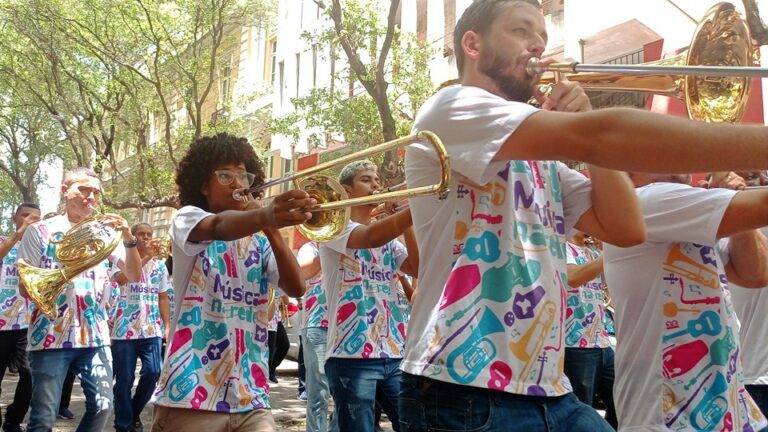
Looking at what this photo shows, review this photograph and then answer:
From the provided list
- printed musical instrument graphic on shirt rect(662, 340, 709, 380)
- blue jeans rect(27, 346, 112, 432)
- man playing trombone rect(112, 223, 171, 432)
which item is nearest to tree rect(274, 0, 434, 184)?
man playing trombone rect(112, 223, 171, 432)

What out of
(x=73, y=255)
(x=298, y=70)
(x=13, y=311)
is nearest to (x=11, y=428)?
(x=13, y=311)

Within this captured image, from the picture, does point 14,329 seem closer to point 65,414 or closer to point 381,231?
point 65,414

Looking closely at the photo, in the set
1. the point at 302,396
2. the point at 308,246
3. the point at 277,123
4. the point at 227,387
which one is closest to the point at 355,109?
the point at 277,123

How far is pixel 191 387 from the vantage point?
3951 mm

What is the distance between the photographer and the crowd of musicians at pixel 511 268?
8.11 feet

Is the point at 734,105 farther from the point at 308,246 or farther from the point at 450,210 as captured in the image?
the point at 308,246

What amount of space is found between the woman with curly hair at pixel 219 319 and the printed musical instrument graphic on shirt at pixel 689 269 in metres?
1.70

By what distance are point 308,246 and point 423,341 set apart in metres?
4.92

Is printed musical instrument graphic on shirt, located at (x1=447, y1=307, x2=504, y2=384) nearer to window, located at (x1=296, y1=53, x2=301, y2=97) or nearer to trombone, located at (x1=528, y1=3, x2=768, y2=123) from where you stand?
trombone, located at (x1=528, y1=3, x2=768, y2=123)

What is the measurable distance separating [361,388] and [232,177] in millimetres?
1843

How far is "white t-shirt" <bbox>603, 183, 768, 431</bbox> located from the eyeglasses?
1.86 metres

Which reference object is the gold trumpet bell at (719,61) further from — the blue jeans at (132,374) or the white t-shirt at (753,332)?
the blue jeans at (132,374)

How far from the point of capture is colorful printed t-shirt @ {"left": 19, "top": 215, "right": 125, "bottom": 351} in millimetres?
6301

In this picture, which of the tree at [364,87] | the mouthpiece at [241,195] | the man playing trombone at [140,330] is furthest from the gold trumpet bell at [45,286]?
the tree at [364,87]
